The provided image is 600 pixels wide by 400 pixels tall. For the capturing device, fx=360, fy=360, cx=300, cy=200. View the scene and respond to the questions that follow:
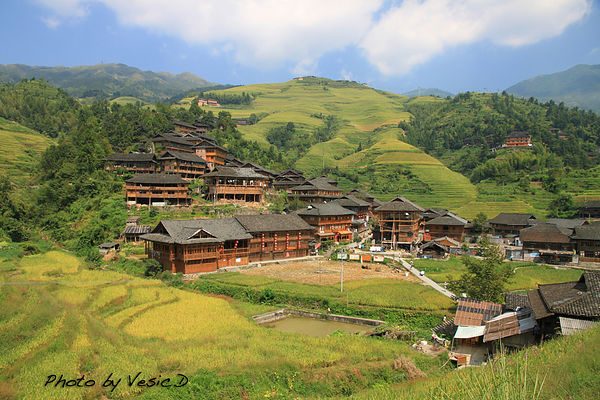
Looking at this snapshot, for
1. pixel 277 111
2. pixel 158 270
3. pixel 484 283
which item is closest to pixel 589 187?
pixel 484 283

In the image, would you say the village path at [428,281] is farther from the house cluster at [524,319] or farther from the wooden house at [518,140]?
the wooden house at [518,140]

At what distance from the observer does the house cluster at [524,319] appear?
15.2 meters

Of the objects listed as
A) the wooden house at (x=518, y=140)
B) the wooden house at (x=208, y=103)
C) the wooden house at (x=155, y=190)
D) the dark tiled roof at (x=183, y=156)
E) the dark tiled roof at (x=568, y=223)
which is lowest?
the dark tiled roof at (x=568, y=223)

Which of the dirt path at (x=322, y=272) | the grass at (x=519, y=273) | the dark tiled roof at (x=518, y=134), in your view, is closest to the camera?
→ the grass at (x=519, y=273)

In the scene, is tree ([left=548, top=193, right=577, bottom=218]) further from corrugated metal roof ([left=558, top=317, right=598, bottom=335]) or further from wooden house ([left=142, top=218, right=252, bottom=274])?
corrugated metal roof ([left=558, top=317, right=598, bottom=335])

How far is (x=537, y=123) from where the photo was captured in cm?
11375

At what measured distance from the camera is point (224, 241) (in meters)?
35.6

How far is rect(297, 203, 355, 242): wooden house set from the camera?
49781 mm

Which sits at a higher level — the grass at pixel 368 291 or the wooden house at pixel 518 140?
the wooden house at pixel 518 140

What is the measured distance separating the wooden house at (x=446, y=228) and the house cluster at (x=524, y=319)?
33927 millimetres

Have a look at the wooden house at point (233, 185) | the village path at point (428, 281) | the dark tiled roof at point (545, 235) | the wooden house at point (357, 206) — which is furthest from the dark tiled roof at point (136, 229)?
the dark tiled roof at point (545, 235)

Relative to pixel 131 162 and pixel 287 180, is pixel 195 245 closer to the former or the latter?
pixel 131 162

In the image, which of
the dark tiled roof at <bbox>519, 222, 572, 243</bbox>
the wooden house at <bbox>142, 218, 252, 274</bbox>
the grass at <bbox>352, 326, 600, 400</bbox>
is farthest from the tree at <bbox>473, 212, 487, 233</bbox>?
the grass at <bbox>352, 326, 600, 400</bbox>

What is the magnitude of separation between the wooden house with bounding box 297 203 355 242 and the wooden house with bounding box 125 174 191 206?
16.6m
